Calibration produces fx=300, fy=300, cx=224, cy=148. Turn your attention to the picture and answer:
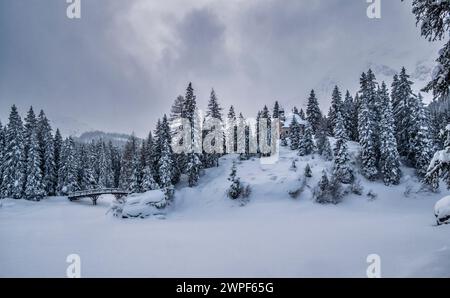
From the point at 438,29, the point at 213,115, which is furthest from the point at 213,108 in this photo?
the point at 438,29

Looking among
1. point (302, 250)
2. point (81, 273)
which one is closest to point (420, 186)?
point (302, 250)

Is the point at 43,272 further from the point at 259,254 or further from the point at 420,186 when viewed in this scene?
the point at 420,186

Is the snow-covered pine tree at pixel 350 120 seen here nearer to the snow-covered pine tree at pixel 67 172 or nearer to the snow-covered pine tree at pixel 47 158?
the snow-covered pine tree at pixel 67 172

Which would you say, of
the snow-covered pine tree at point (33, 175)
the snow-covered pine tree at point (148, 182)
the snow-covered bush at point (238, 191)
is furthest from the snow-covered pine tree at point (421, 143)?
the snow-covered pine tree at point (33, 175)

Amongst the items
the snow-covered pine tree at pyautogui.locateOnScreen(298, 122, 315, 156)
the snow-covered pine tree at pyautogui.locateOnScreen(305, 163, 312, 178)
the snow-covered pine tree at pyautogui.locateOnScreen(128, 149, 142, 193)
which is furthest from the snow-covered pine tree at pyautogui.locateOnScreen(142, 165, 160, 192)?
the snow-covered pine tree at pyautogui.locateOnScreen(298, 122, 315, 156)

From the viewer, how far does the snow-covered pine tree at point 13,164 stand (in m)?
48.3

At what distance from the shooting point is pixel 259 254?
1775 centimetres

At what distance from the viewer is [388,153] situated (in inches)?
1729

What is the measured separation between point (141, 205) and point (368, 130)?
117 feet

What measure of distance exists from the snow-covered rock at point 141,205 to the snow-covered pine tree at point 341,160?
83.4 feet

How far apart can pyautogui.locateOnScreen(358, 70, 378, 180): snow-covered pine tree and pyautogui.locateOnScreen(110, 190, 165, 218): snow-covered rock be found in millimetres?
30826

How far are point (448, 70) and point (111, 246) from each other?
21.7 meters

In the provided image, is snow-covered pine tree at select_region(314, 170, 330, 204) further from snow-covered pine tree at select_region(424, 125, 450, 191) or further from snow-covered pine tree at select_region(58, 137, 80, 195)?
snow-covered pine tree at select_region(58, 137, 80, 195)

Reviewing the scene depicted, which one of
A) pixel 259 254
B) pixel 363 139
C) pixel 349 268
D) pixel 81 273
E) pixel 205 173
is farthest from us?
pixel 205 173
